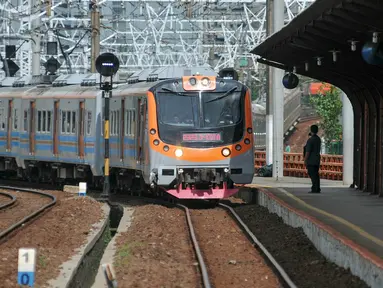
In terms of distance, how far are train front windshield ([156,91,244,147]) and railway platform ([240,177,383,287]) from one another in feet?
5.53

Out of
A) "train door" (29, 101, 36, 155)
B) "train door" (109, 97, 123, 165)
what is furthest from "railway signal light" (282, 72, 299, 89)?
"train door" (29, 101, 36, 155)

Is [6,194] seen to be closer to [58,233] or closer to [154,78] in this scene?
[154,78]

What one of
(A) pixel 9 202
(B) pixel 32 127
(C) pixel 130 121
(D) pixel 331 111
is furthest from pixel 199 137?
(D) pixel 331 111

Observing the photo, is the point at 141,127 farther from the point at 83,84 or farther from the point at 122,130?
the point at 83,84

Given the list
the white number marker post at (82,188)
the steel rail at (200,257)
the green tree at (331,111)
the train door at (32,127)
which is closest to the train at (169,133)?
the white number marker post at (82,188)

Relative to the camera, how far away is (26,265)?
11.1m

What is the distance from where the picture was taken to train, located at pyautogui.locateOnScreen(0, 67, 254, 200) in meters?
24.6

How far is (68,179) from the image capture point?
35594 millimetres

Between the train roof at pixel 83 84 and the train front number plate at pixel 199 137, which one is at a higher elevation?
the train roof at pixel 83 84

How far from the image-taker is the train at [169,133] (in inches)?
968

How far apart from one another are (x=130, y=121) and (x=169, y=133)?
2.81 metres

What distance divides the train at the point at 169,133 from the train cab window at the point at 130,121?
0.01 m

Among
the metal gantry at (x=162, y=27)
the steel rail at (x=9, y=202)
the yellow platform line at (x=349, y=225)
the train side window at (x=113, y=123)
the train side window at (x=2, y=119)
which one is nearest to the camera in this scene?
the yellow platform line at (x=349, y=225)

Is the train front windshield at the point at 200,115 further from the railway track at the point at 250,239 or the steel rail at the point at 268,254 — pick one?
the steel rail at the point at 268,254
